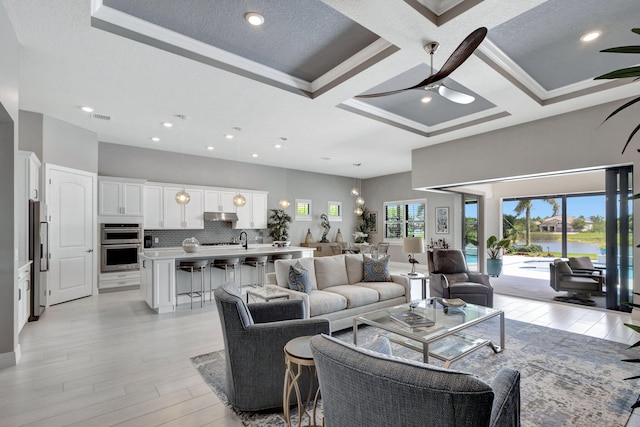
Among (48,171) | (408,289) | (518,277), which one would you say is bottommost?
(518,277)

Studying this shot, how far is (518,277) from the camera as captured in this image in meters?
8.43

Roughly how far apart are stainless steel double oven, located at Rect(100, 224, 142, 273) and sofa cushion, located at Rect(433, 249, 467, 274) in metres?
6.00

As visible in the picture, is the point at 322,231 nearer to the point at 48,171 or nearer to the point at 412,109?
the point at 412,109

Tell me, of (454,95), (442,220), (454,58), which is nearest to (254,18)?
(454,58)

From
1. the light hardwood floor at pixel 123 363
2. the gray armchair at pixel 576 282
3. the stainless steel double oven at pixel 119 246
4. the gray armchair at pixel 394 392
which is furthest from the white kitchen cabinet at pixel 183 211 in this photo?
the gray armchair at pixel 576 282

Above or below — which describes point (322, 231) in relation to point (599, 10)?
below

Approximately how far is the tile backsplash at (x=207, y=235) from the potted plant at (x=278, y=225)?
0.73 feet

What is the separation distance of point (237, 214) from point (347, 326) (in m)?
5.31

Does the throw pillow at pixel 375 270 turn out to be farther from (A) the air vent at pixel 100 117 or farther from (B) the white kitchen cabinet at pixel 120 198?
(B) the white kitchen cabinet at pixel 120 198

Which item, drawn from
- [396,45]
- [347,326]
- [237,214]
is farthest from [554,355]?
[237,214]

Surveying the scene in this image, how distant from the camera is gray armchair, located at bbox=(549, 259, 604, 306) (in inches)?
216

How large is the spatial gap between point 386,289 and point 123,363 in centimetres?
330

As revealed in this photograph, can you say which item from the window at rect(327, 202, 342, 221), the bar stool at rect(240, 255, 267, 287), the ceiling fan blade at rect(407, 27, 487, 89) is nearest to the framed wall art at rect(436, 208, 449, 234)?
the window at rect(327, 202, 342, 221)

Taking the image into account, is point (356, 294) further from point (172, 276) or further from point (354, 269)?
point (172, 276)
